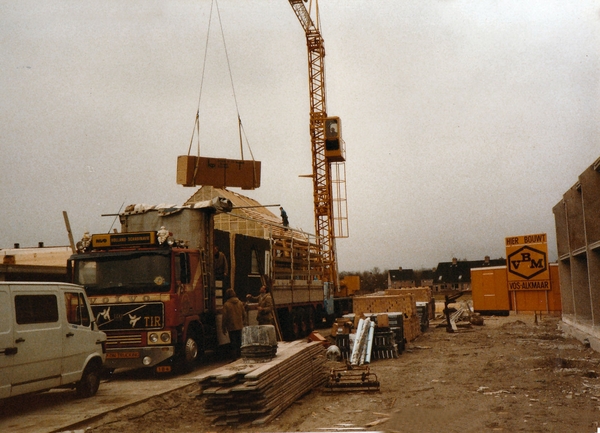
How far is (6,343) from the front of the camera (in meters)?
8.28

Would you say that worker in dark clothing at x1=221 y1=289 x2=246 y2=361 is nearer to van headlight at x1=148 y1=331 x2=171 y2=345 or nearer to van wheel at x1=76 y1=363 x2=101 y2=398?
van headlight at x1=148 y1=331 x2=171 y2=345

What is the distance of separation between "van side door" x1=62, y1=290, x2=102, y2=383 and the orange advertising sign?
15620 mm

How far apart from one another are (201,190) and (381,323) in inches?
626

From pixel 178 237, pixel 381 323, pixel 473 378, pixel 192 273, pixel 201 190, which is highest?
pixel 201 190

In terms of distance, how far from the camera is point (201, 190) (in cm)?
2819

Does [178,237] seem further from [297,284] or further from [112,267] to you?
[297,284]

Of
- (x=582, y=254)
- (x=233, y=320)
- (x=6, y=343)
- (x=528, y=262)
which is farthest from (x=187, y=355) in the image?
(x=528, y=262)

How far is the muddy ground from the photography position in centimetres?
752

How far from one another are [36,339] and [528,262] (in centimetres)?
1735

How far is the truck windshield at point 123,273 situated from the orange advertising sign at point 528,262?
13.8 metres

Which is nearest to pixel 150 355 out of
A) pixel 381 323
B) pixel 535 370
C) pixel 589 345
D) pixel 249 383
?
pixel 249 383

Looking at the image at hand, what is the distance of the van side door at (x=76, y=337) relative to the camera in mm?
9555

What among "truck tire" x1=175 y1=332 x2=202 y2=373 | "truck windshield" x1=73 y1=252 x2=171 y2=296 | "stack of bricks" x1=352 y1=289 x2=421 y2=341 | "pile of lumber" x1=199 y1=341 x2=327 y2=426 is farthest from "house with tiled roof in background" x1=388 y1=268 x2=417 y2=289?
"pile of lumber" x1=199 y1=341 x2=327 y2=426

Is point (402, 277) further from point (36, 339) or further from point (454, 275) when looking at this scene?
point (36, 339)
